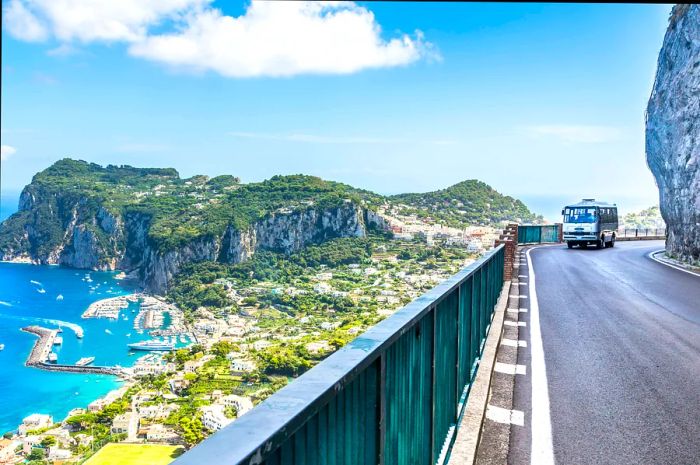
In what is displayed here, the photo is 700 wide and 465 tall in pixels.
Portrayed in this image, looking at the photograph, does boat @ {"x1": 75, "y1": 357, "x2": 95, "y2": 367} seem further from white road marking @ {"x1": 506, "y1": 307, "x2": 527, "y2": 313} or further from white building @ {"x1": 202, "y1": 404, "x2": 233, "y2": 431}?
white road marking @ {"x1": 506, "y1": 307, "x2": 527, "y2": 313}

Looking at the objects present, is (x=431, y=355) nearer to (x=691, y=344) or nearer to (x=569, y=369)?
(x=569, y=369)

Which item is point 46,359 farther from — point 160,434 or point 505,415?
point 505,415

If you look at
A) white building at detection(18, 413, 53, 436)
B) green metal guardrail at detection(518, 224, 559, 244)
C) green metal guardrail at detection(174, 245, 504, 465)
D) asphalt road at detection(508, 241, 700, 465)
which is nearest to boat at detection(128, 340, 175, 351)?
white building at detection(18, 413, 53, 436)

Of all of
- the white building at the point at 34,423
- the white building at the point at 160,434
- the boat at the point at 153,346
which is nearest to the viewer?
the white building at the point at 160,434

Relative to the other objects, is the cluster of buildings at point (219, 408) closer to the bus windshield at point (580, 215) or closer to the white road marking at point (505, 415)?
the bus windshield at point (580, 215)

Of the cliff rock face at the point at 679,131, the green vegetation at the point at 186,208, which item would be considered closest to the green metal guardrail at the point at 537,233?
the cliff rock face at the point at 679,131
